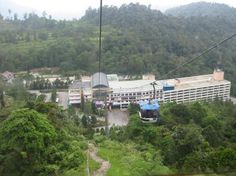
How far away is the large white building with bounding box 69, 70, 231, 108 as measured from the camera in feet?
75.6

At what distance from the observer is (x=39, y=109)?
32.1ft

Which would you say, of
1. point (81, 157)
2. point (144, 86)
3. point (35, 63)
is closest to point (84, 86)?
point (144, 86)

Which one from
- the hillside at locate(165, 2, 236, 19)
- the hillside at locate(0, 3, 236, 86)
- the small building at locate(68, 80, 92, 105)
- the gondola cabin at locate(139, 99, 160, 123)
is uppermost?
the hillside at locate(165, 2, 236, 19)

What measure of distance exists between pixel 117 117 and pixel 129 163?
1318cm

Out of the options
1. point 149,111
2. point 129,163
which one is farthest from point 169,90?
point 129,163

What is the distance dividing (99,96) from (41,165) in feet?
52.0

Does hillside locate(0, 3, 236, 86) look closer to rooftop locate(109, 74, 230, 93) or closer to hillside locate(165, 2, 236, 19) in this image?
rooftop locate(109, 74, 230, 93)

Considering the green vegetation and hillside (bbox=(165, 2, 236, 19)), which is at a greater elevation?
hillside (bbox=(165, 2, 236, 19))

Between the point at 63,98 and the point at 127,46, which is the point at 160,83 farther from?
the point at 127,46

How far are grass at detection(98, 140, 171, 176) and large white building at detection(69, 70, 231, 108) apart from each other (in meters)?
12.0

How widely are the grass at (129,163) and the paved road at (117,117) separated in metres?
10.1

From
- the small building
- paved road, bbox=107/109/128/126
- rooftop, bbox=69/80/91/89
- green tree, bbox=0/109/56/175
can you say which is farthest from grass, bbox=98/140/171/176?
rooftop, bbox=69/80/91/89

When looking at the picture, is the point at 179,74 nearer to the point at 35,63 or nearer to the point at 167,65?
the point at 167,65

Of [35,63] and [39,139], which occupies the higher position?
[35,63]
